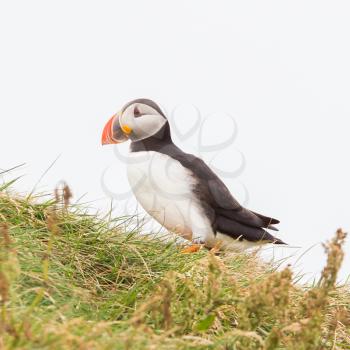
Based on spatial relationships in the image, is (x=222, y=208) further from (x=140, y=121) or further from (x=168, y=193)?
(x=140, y=121)

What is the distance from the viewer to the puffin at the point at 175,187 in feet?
20.9

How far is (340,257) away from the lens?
4.00 m

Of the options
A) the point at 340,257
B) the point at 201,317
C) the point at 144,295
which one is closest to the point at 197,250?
the point at 144,295

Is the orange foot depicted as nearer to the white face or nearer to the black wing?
the black wing

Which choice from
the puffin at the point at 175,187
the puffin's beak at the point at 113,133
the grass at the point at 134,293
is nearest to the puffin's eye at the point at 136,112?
the puffin at the point at 175,187

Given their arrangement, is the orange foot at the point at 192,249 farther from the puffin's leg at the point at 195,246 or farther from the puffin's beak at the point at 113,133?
the puffin's beak at the point at 113,133

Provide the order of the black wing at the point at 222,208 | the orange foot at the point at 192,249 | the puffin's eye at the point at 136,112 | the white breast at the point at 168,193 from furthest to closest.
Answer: the puffin's eye at the point at 136,112, the black wing at the point at 222,208, the white breast at the point at 168,193, the orange foot at the point at 192,249

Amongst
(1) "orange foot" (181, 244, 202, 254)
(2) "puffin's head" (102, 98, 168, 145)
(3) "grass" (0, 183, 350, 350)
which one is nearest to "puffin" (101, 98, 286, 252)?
(2) "puffin's head" (102, 98, 168, 145)

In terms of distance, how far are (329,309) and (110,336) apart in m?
2.61

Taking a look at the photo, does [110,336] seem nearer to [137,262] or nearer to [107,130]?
[137,262]

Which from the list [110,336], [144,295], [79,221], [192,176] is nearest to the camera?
[110,336]

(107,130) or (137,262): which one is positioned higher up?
(107,130)

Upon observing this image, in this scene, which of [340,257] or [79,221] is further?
[79,221]

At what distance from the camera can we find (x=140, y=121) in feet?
21.6
